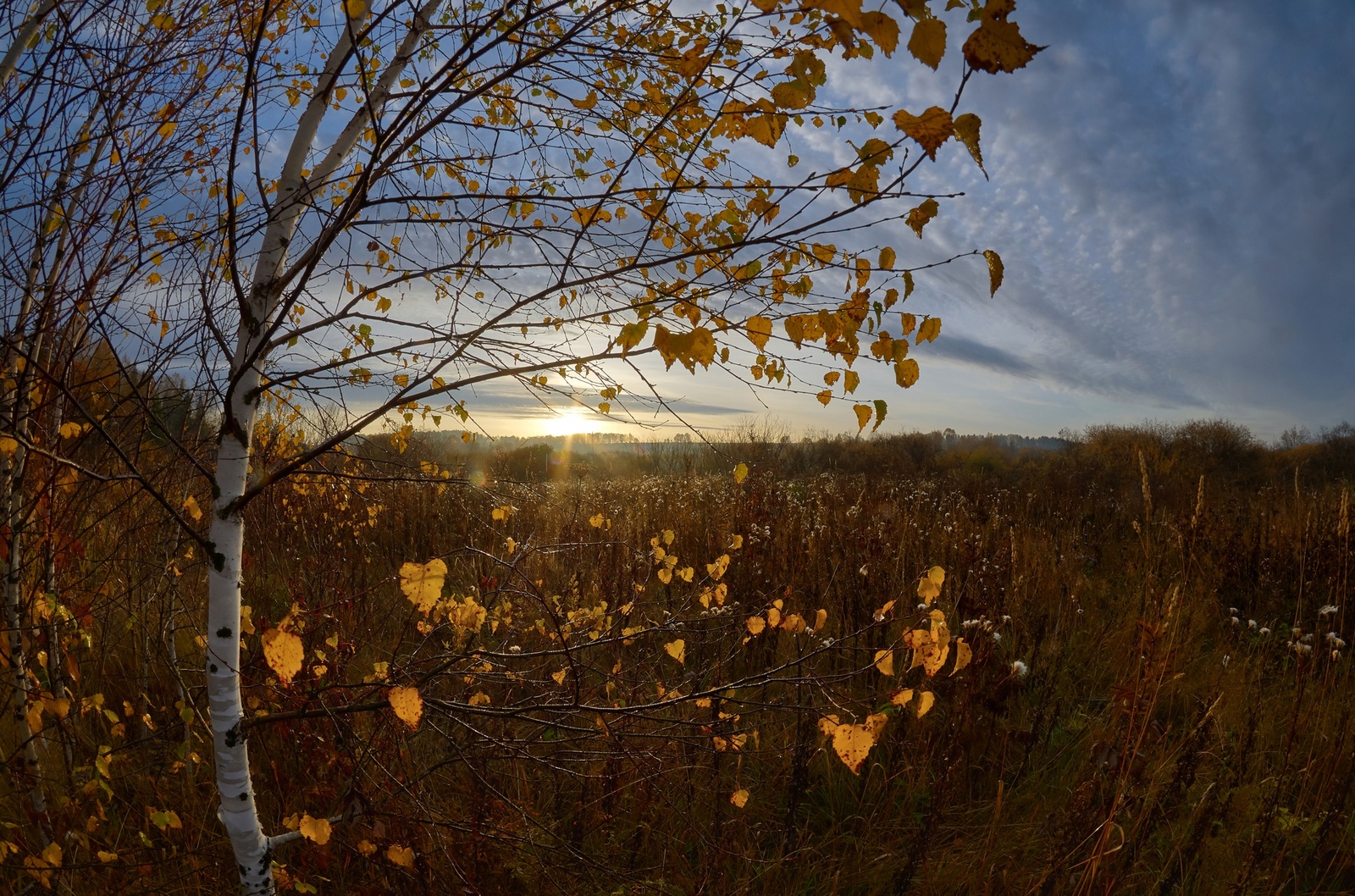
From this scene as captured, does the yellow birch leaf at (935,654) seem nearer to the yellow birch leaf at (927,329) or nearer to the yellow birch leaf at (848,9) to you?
the yellow birch leaf at (927,329)

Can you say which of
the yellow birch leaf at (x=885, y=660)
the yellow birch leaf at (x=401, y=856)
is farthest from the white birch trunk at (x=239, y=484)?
the yellow birch leaf at (x=885, y=660)

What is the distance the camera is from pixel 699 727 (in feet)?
7.57

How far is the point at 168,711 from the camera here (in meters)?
3.03

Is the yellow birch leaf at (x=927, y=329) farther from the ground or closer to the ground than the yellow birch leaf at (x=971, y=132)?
closer to the ground

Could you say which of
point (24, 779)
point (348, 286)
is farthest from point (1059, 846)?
point (24, 779)

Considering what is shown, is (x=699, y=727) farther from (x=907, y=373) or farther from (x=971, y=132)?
(x=971, y=132)

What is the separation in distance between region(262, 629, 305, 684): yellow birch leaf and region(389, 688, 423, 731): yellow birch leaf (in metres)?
0.20

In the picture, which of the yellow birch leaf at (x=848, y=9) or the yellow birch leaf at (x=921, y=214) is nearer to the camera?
the yellow birch leaf at (x=848, y=9)

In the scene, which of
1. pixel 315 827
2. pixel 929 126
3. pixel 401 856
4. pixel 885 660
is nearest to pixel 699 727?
pixel 885 660

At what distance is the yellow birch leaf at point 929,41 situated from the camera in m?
1.05

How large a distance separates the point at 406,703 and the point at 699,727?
1.30m

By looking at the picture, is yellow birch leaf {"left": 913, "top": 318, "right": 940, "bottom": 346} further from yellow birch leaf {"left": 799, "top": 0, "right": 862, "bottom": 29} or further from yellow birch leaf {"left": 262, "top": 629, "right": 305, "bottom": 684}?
yellow birch leaf {"left": 262, "top": 629, "right": 305, "bottom": 684}

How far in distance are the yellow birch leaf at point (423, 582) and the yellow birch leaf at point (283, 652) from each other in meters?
0.22

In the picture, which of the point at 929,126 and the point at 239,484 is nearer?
the point at 929,126
